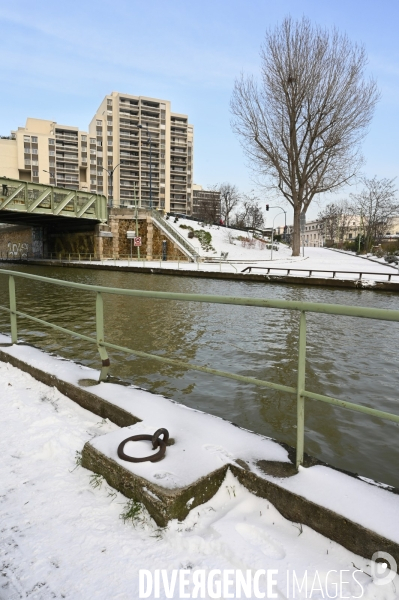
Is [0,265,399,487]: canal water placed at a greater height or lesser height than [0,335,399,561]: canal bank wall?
lesser

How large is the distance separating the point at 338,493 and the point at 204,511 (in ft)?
2.38

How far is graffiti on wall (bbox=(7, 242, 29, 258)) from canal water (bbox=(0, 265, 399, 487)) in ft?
139

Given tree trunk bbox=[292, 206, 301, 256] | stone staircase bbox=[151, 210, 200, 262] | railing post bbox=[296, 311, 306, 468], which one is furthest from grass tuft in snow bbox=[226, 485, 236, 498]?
stone staircase bbox=[151, 210, 200, 262]

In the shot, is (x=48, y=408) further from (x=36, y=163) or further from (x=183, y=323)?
(x=36, y=163)

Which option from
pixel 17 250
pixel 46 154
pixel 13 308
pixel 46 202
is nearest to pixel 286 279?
pixel 13 308

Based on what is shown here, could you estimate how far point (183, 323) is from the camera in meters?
10.3

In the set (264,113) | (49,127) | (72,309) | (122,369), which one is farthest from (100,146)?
(122,369)

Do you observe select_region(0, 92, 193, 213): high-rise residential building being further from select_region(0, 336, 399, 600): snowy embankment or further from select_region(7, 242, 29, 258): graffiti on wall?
select_region(0, 336, 399, 600): snowy embankment

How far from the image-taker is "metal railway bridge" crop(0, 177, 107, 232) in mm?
30078

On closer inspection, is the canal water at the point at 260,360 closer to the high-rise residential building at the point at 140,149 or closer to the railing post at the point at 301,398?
the railing post at the point at 301,398

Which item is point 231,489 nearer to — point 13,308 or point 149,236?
point 13,308

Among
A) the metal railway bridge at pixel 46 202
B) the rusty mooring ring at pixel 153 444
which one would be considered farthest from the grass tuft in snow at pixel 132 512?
the metal railway bridge at pixel 46 202

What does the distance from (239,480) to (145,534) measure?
0.63 meters

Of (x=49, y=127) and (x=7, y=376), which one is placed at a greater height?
(x=49, y=127)
